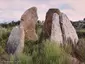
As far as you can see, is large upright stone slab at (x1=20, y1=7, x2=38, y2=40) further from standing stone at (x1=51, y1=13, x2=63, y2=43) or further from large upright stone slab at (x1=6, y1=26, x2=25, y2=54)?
standing stone at (x1=51, y1=13, x2=63, y2=43)

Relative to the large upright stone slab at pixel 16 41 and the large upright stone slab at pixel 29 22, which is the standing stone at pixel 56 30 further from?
the large upright stone slab at pixel 29 22

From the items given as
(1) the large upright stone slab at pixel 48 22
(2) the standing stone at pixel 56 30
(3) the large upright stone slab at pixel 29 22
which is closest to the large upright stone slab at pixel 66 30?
Answer: (2) the standing stone at pixel 56 30

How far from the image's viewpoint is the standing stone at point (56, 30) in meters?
20.5

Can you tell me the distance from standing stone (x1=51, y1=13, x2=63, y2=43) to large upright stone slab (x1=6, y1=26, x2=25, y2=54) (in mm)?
1787

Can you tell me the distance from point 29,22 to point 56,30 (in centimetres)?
335

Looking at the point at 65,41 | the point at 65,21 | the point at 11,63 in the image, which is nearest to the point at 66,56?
the point at 11,63

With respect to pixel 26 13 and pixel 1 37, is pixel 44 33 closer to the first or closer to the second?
pixel 26 13

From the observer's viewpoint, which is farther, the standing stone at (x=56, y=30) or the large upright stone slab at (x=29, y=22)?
the large upright stone slab at (x=29, y=22)

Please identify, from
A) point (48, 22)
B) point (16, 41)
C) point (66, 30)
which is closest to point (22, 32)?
point (16, 41)

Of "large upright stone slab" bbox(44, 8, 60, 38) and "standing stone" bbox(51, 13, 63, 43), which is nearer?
"standing stone" bbox(51, 13, 63, 43)

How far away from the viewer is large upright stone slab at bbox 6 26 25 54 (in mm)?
21656

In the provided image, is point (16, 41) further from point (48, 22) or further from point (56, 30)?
point (56, 30)

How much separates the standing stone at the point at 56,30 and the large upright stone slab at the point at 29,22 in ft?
7.33

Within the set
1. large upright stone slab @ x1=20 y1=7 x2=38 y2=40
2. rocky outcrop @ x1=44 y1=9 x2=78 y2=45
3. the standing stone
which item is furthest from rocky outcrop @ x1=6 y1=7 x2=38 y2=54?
the standing stone
